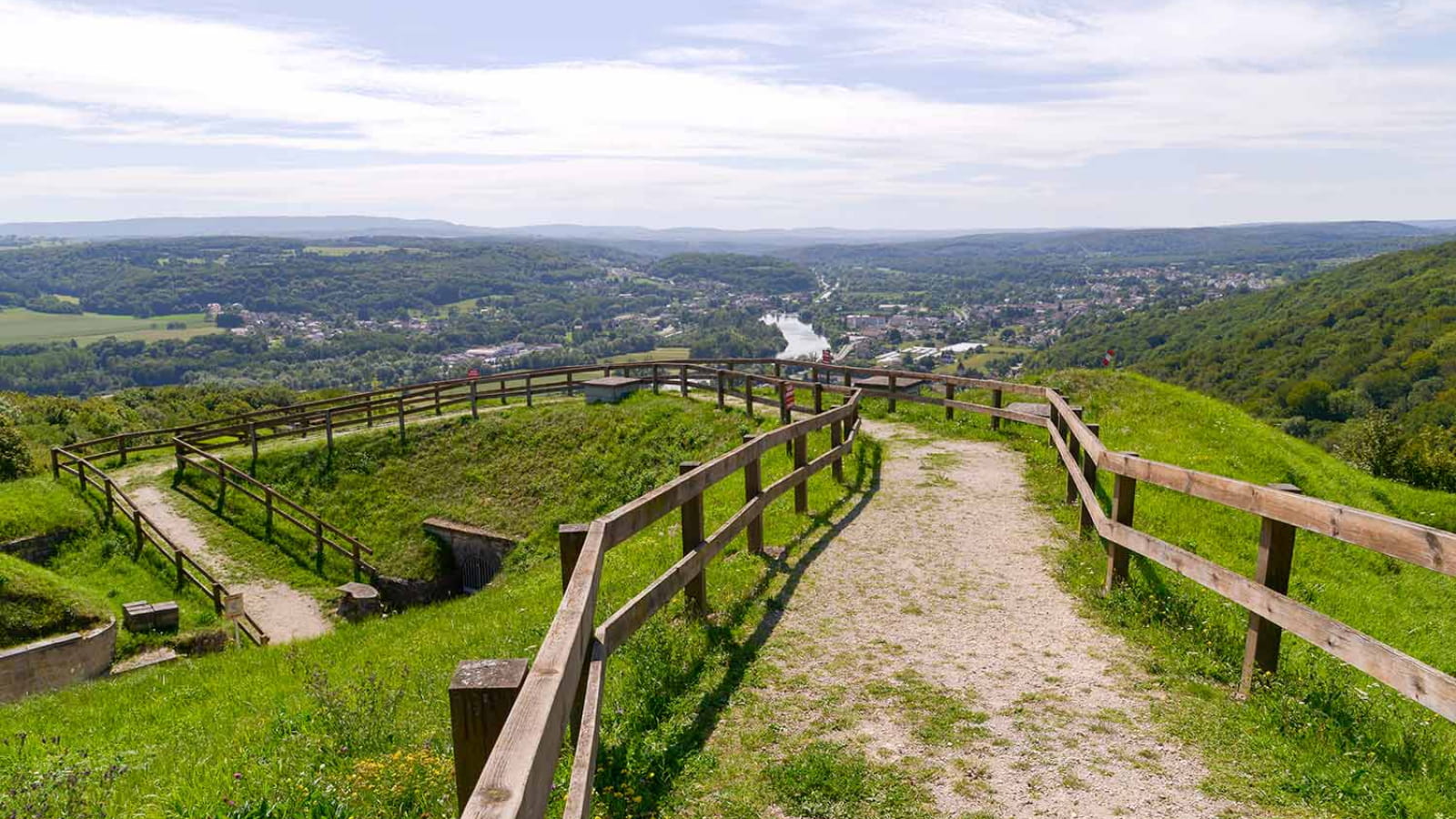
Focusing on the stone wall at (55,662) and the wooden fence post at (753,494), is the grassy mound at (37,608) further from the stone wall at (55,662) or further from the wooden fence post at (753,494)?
the wooden fence post at (753,494)

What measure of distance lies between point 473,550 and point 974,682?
15199 mm

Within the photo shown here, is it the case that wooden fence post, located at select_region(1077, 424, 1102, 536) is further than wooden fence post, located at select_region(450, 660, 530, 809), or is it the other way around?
wooden fence post, located at select_region(1077, 424, 1102, 536)

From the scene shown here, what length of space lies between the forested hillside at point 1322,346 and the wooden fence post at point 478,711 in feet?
102

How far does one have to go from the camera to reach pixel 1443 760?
452 cm

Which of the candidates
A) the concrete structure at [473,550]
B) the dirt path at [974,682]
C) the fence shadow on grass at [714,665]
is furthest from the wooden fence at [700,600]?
the concrete structure at [473,550]

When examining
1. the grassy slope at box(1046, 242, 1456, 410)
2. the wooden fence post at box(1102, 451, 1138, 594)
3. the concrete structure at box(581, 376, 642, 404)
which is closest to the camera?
the wooden fence post at box(1102, 451, 1138, 594)

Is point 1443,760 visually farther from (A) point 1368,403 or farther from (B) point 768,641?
(A) point 1368,403

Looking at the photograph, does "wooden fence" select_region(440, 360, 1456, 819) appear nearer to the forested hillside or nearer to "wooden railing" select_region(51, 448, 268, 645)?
"wooden railing" select_region(51, 448, 268, 645)

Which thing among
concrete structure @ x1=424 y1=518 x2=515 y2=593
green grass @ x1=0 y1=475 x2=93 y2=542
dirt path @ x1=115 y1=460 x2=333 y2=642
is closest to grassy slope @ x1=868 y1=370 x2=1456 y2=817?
concrete structure @ x1=424 y1=518 x2=515 y2=593

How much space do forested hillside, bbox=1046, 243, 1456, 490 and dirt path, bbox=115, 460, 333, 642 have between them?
2970 centimetres

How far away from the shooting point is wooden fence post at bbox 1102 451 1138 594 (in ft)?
23.8

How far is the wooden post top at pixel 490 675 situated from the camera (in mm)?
2934

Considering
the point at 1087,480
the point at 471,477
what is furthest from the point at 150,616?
the point at 1087,480

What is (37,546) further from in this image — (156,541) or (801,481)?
(801,481)
